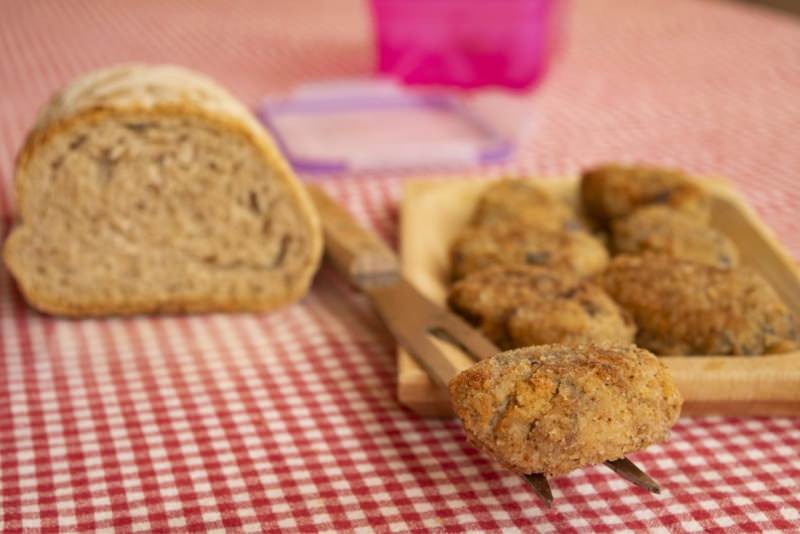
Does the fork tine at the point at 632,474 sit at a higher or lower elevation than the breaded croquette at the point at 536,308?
lower

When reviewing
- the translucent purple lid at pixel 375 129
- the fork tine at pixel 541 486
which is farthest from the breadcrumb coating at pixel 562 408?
the translucent purple lid at pixel 375 129

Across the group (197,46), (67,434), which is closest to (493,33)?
(197,46)

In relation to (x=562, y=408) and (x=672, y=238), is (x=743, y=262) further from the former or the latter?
(x=562, y=408)

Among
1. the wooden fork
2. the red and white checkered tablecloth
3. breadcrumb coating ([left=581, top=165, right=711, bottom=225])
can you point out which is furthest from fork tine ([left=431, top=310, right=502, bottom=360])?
breadcrumb coating ([left=581, top=165, right=711, bottom=225])

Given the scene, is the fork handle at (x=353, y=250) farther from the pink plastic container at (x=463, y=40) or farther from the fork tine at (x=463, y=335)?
the pink plastic container at (x=463, y=40)

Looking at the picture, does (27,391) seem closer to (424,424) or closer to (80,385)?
(80,385)
